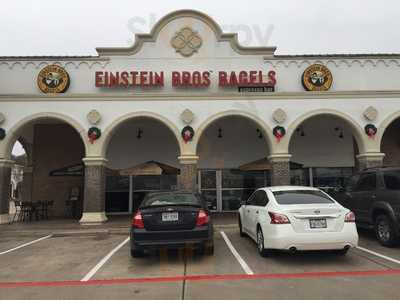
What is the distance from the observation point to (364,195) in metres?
10.5

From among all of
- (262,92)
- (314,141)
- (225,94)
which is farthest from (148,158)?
(314,141)

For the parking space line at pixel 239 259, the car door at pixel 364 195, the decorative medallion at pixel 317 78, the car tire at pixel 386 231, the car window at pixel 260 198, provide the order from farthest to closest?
the decorative medallion at pixel 317 78 < the car door at pixel 364 195 < the car tire at pixel 386 231 < the car window at pixel 260 198 < the parking space line at pixel 239 259

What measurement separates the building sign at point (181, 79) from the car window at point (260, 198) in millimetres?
7641

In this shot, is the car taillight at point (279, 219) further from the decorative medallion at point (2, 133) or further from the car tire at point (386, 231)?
the decorative medallion at point (2, 133)

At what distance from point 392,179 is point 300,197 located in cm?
292

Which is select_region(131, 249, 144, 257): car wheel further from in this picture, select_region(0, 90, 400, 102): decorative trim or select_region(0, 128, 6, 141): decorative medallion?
select_region(0, 128, 6, 141): decorative medallion

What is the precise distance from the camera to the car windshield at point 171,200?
319 inches

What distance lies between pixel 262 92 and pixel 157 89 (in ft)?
15.5

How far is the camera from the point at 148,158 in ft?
62.9

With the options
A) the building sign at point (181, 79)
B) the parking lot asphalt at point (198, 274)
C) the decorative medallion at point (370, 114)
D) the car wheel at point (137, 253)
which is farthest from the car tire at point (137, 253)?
the decorative medallion at point (370, 114)

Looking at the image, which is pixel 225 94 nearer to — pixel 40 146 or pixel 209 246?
pixel 209 246

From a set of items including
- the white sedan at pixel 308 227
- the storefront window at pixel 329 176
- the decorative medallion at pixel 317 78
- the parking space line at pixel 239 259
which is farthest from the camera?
the storefront window at pixel 329 176

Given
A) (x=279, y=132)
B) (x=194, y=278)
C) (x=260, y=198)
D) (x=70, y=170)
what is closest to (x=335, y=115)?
(x=279, y=132)

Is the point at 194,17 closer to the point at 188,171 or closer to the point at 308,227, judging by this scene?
the point at 188,171
